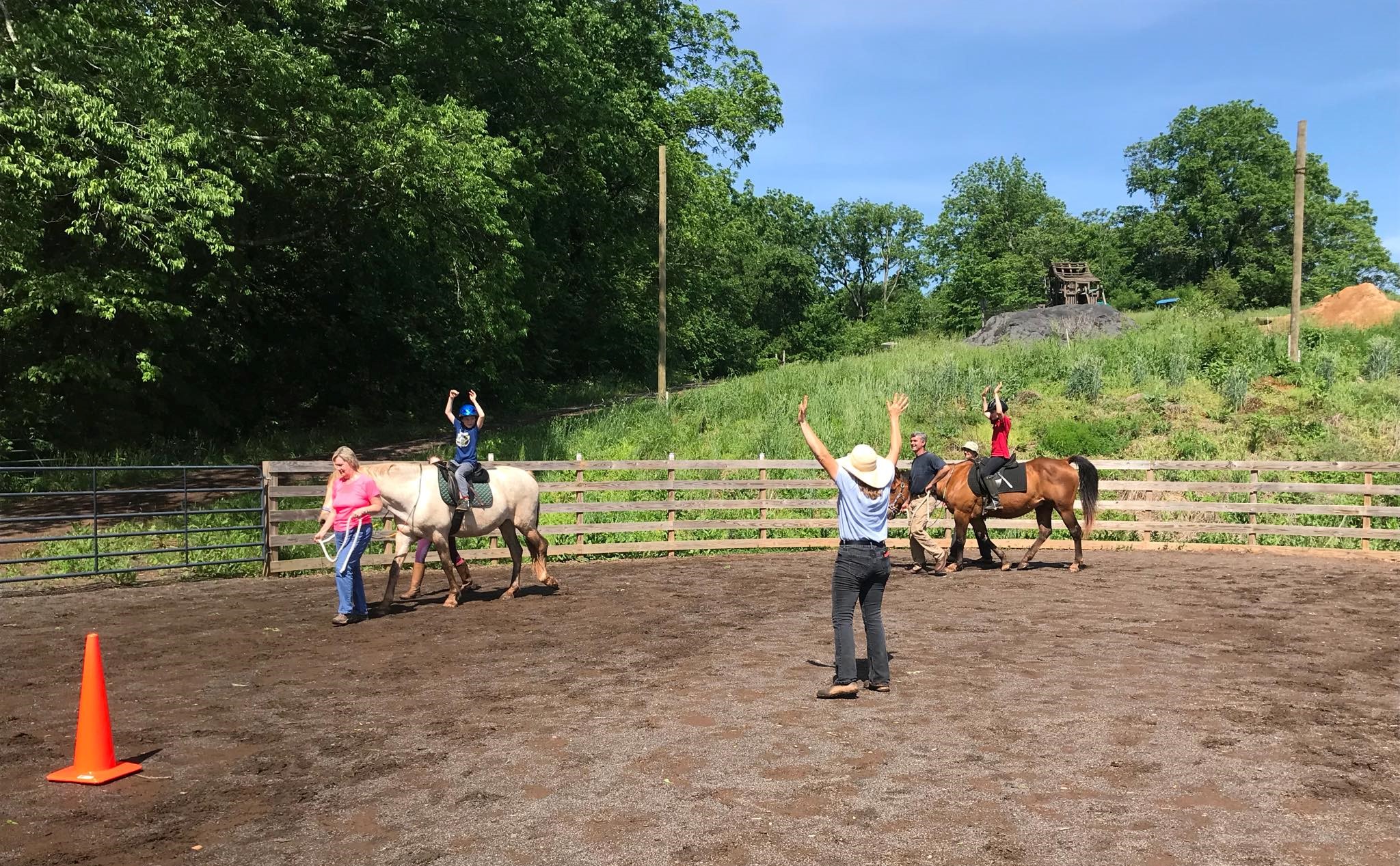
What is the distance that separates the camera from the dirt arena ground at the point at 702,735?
190 inches

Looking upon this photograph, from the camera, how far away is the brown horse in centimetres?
1459

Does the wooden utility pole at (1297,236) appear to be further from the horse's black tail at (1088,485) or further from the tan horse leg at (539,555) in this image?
the tan horse leg at (539,555)

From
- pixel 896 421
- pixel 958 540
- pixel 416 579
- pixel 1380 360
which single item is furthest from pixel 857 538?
pixel 1380 360

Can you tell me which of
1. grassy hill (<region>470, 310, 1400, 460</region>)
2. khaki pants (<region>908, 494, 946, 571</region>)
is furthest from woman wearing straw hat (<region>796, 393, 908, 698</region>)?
grassy hill (<region>470, 310, 1400, 460</region>)

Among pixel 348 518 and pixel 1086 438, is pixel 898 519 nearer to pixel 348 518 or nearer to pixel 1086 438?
pixel 1086 438

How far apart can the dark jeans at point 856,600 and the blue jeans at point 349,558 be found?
5.47 metres

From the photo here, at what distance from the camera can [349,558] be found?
34.1ft

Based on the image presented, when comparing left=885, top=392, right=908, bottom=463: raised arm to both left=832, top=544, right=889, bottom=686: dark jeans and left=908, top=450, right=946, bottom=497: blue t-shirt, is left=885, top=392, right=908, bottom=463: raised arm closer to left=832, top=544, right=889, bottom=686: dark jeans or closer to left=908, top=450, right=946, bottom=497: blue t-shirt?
left=832, top=544, right=889, bottom=686: dark jeans

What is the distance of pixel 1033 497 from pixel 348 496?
32.4ft

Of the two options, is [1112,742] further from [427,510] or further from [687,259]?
[687,259]

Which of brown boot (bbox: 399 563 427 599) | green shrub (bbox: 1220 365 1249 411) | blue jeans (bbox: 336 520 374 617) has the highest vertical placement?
green shrub (bbox: 1220 365 1249 411)

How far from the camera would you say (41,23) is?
579 inches

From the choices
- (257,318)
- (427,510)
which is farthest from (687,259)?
(427,510)

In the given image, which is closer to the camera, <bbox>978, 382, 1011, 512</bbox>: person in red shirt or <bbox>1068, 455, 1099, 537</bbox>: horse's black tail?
<bbox>978, 382, 1011, 512</bbox>: person in red shirt
